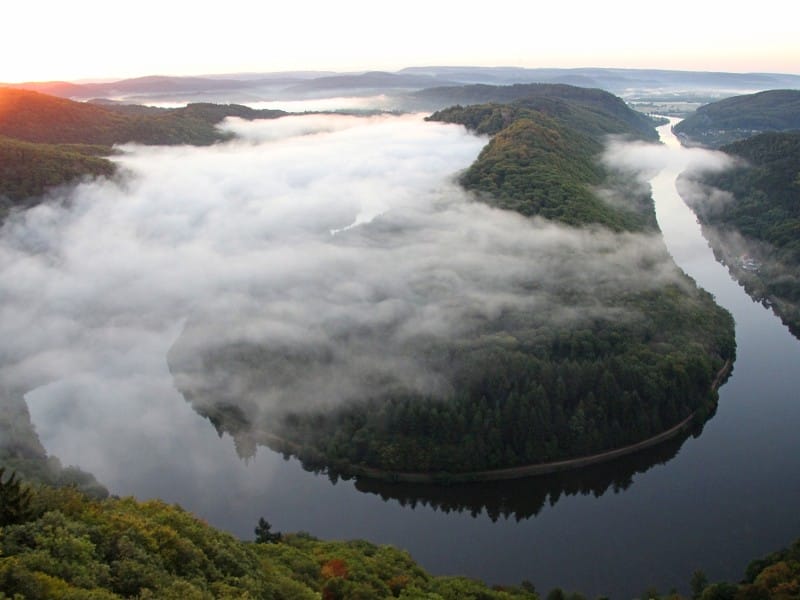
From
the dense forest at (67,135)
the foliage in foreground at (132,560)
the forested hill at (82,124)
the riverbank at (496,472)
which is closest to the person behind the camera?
the foliage in foreground at (132,560)

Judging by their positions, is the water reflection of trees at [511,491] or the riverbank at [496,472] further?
the riverbank at [496,472]

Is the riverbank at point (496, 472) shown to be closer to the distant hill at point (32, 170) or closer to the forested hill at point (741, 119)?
the distant hill at point (32, 170)

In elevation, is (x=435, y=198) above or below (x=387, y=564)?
above

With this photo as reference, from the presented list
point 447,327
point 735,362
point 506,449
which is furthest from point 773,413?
point 447,327

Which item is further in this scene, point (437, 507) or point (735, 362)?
point (735, 362)

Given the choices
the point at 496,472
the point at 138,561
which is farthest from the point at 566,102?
the point at 138,561

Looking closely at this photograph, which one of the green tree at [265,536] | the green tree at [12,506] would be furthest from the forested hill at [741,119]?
the green tree at [12,506]

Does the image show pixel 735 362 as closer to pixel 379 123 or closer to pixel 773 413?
pixel 773 413

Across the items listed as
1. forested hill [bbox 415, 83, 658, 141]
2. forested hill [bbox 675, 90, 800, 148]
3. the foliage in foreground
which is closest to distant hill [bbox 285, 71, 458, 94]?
forested hill [bbox 415, 83, 658, 141]
